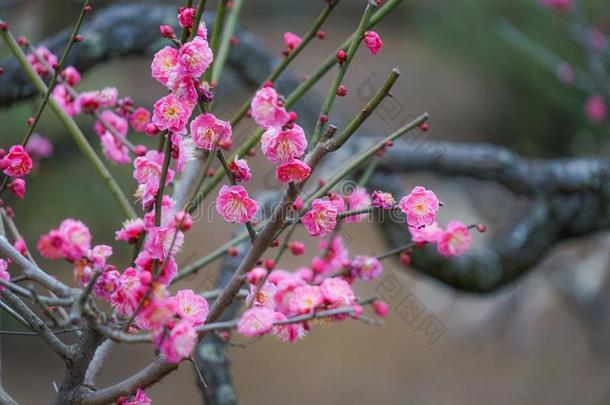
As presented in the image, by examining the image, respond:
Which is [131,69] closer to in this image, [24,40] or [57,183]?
[57,183]

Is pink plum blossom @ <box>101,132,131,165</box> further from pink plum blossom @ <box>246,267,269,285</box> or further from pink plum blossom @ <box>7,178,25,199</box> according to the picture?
pink plum blossom @ <box>246,267,269,285</box>

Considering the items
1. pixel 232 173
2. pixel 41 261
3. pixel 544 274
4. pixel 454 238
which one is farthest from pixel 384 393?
pixel 232 173

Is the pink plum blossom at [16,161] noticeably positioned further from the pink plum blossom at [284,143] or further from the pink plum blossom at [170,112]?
the pink plum blossom at [284,143]

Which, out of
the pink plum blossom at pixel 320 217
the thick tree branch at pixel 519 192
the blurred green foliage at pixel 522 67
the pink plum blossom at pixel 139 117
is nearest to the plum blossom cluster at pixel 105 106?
the pink plum blossom at pixel 139 117

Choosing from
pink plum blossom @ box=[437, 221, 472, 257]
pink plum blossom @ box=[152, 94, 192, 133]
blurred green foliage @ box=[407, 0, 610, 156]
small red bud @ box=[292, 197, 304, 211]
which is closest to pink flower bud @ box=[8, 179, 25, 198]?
pink plum blossom @ box=[152, 94, 192, 133]

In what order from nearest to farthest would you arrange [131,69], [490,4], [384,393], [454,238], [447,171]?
[454,238] < [447,171] < [384,393] < [490,4] < [131,69]

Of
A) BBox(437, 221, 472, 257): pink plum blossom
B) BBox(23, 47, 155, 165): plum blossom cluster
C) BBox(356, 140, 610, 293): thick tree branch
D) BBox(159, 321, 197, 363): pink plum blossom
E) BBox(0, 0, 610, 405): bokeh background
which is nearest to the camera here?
BBox(159, 321, 197, 363): pink plum blossom

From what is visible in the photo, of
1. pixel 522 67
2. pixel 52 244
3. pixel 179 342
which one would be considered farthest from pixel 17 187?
pixel 522 67
